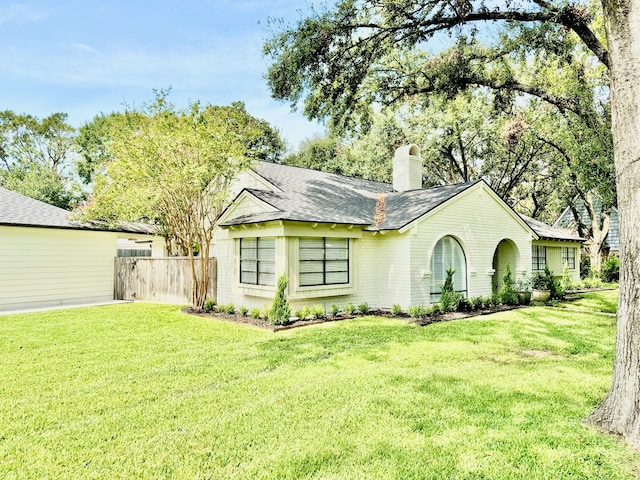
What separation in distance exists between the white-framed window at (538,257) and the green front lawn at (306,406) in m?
11.5

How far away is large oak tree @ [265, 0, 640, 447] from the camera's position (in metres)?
3.85

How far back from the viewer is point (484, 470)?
322 cm

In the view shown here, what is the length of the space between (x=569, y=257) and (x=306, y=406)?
22148 mm

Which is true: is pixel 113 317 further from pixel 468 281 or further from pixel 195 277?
pixel 468 281

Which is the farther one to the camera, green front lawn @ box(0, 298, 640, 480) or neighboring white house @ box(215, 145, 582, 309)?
neighboring white house @ box(215, 145, 582, 309)

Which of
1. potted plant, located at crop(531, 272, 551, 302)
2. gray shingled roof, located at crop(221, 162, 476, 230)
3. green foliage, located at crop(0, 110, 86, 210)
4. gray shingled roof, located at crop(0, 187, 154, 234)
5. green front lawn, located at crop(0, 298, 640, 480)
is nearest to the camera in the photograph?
green front lawn, located at crop(0, 298, 640, 480)

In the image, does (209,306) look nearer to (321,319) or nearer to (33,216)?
(321,319)

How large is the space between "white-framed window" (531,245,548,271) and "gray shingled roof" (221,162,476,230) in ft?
26.4

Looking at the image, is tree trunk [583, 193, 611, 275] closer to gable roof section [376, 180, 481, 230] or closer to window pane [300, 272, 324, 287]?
gable roof section [376, 180, 481, 230]

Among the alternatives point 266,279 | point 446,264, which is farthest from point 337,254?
point 446,264

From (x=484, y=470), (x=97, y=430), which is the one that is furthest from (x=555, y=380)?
(x=97, y=430)

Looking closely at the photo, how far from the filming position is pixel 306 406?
455 cm

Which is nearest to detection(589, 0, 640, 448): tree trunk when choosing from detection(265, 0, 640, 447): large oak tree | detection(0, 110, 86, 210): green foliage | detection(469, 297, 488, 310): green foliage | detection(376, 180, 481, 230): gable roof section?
detection(265, 0, 640, 447): large oak tree

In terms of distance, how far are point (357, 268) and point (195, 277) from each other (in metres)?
5.55
